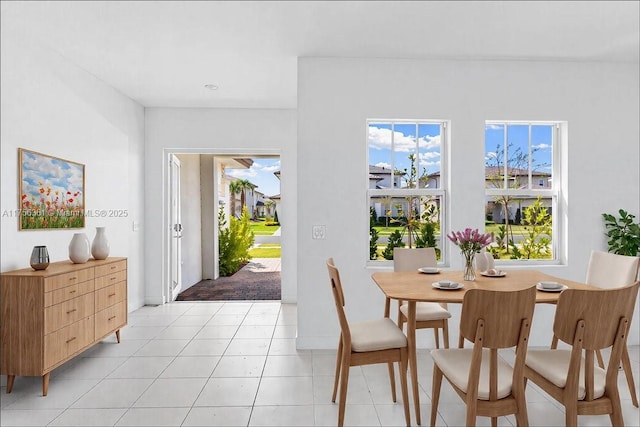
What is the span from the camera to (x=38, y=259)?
2.85m

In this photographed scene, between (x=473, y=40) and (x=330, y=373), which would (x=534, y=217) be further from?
(x=330, y=373)

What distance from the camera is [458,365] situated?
1979 millimetres

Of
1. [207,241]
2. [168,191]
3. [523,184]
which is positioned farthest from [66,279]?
[207,241]

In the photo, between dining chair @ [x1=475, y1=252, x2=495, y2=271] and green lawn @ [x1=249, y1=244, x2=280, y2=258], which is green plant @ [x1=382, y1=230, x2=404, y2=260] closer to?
dining chair @ [x1=475, y1=252, x2=495, y2=271]

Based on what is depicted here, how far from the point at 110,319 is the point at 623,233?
4.88 metres

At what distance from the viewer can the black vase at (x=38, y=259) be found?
2.84 meters

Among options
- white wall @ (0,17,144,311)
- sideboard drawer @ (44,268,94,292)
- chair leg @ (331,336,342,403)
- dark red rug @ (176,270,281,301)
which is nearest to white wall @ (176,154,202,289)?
dark red rug @ (176,270,281,301)

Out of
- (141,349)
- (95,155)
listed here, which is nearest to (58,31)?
(95,155)

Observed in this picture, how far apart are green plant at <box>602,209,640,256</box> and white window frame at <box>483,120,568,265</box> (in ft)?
1.27

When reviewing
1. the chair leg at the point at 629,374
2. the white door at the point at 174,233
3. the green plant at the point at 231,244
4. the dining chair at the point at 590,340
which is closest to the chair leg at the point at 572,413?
the dining chair at the point at 590,340

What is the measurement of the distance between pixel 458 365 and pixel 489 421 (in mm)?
643

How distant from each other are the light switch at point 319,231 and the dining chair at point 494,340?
196 centimetres

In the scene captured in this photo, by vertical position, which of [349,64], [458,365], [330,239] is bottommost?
[458,365]

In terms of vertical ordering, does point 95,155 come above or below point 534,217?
above
